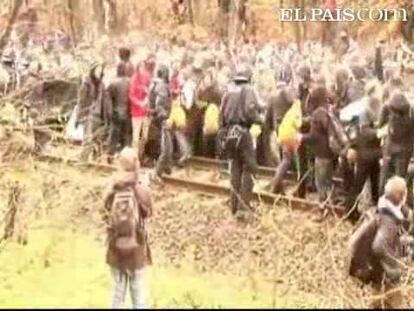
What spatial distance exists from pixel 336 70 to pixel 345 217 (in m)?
0.49

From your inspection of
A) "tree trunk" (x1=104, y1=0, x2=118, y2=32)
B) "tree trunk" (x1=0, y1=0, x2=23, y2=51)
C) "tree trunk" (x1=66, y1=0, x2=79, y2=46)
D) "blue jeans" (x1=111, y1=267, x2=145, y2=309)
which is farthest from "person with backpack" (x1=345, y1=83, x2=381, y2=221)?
"tree trunk" (x1=0, y1=0, x2=23, y2=51)

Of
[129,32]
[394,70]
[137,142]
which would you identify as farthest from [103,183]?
[394,70]

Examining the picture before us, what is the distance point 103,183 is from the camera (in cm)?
367

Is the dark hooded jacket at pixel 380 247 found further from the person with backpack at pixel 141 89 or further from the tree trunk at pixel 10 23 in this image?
the tree trunk at pixel 10 23

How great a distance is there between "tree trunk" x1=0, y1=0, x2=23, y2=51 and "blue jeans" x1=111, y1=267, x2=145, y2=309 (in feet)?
2.93

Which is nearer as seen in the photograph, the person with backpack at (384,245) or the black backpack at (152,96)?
the person with backpack at (384,245)

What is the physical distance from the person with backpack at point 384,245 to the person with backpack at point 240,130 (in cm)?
40

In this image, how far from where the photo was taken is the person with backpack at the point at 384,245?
3.55 m

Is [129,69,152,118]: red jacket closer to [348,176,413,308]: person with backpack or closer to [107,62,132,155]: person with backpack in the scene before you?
[107,62,132,155]: person with backpack

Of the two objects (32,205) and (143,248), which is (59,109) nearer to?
(32,205)

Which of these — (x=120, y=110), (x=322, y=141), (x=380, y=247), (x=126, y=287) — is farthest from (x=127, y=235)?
(x=380, y=247)

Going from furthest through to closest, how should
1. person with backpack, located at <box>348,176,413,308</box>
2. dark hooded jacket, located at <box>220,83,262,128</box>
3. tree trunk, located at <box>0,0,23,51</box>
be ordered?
tree trunk, located at <box>0,0,23,51</box>, dark hooded jacket, located at <box>220,83,262,128</box>, person with backpack, located at <box>348,176,413,308</box>

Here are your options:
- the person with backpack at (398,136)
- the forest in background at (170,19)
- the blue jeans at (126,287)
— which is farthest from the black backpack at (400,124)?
the blue jeans at (126,287)

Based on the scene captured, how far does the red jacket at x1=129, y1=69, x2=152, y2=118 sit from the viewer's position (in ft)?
12.2
